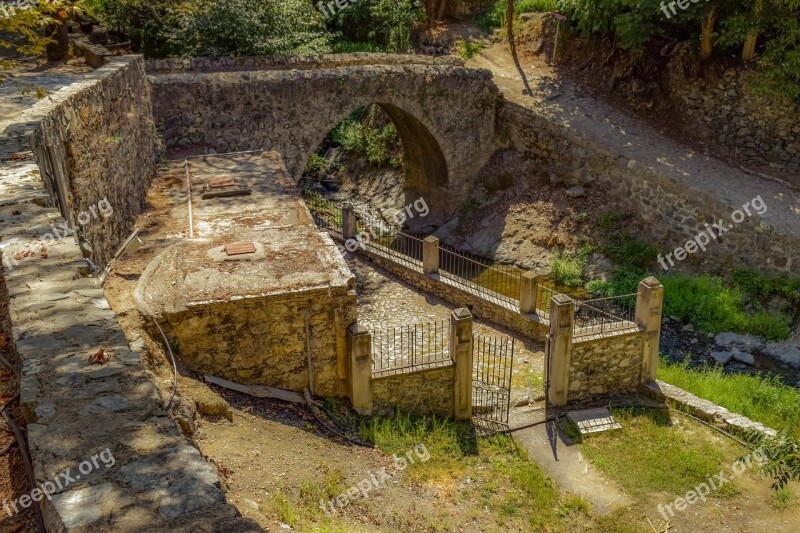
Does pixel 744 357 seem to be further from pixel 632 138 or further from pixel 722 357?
pixel 632 138

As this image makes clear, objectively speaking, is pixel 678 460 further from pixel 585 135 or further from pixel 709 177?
pixel 585 135

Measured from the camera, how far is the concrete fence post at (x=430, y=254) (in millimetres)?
15648

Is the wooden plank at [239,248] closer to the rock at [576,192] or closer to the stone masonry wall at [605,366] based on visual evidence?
the stone masonry wall at [605,366]

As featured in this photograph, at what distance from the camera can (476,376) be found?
42.0 feet

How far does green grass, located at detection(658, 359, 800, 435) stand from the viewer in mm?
12336

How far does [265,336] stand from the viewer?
9.09 meters

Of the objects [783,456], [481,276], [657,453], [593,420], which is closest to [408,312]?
[481,276]

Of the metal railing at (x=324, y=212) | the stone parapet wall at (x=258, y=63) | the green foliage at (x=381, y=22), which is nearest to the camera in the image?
the stone parapet wall at (x=258, y=63)

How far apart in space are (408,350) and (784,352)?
25.5ft

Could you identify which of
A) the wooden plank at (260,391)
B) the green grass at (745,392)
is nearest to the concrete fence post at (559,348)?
the green grass at (745,392)

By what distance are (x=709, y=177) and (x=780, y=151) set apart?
6.69 feet

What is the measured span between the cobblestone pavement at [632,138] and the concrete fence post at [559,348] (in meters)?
7.11

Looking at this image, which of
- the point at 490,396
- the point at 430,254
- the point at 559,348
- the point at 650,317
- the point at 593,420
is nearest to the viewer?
the point at 593,420

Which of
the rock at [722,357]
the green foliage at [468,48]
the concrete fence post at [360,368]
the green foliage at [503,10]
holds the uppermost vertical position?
the green foliage at [503,10]
